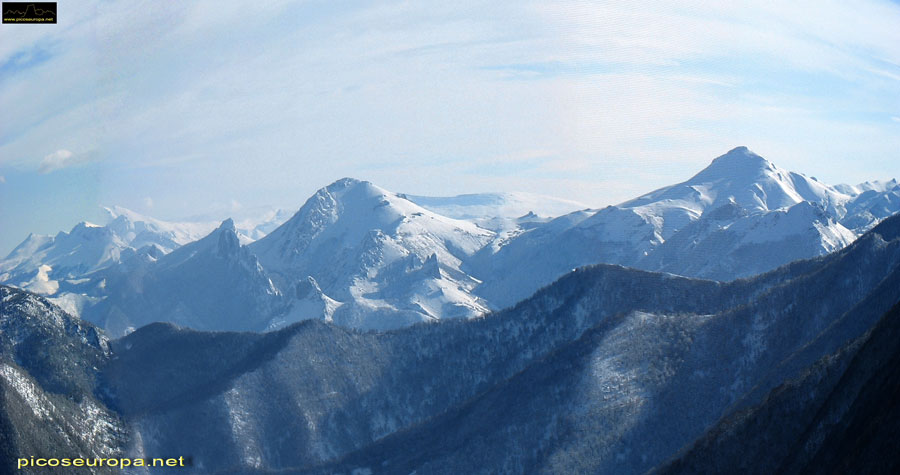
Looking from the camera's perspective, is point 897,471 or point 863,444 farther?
point 863,444

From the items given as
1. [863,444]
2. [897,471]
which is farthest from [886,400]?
[897,471]

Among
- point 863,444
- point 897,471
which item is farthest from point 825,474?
point 897,471

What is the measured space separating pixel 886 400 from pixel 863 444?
10.1 meters

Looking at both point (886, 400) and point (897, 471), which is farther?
point (886, 400)

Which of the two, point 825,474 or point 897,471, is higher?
point 897,471

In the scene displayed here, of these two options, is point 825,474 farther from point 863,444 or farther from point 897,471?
point 897,471

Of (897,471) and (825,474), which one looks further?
(825,474)

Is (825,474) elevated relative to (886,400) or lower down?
lower down

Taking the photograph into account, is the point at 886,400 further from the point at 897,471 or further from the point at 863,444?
the point at 897,471

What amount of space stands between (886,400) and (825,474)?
1660 cm

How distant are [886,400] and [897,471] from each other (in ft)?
77.7

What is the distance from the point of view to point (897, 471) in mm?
175500

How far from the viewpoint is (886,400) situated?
196875mm
